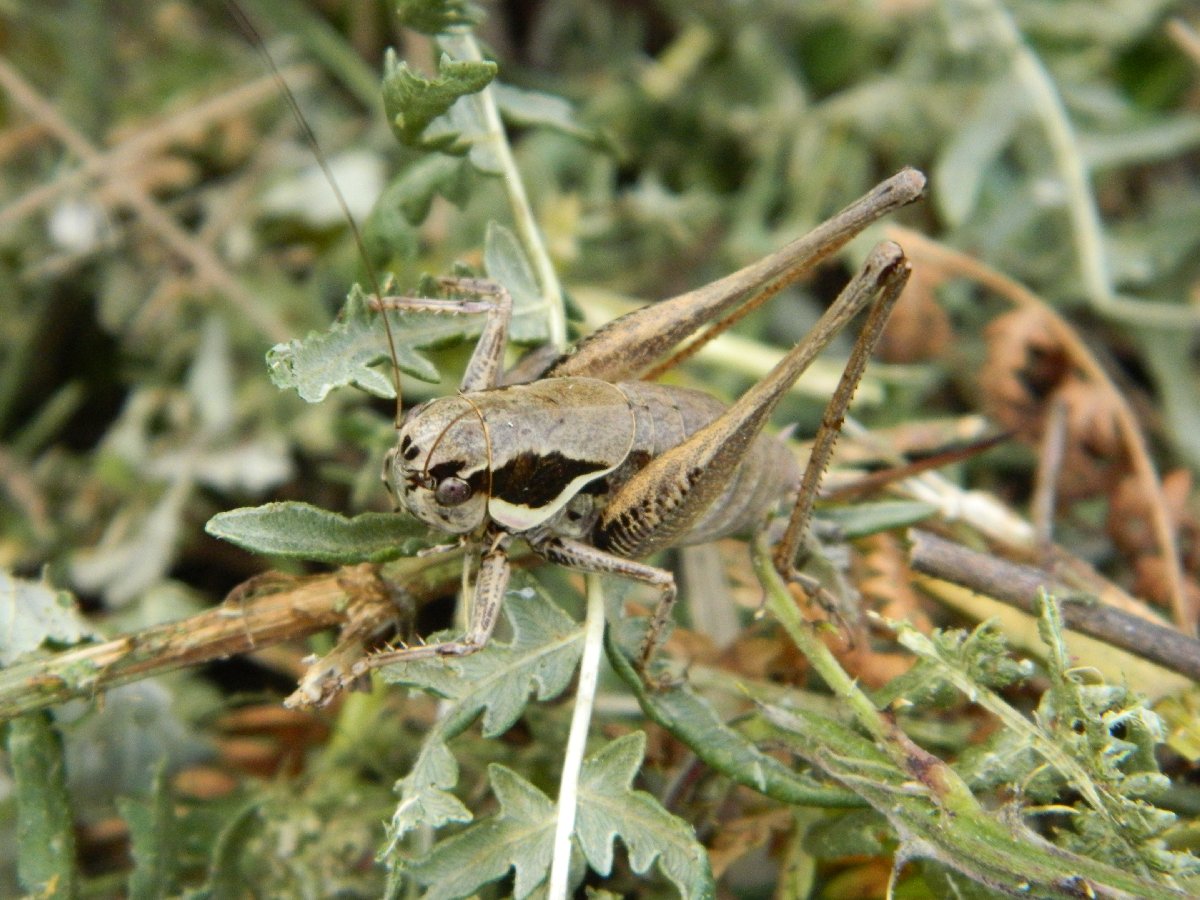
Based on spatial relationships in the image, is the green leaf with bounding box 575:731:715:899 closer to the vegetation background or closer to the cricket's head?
the vegetation background

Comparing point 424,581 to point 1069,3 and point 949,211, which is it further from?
point 1069,3

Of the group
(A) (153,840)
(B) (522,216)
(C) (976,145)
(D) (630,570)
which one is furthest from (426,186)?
(C) (976,145)

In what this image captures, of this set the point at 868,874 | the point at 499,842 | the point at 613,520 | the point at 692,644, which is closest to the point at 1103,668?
the point at 868,874

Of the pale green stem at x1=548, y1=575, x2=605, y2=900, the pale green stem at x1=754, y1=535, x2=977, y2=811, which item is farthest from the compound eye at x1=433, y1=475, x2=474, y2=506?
the pale green stem at x1=754, y1=535, x2=977, y2=811

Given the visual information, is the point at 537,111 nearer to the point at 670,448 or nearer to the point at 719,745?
the point at 670,448

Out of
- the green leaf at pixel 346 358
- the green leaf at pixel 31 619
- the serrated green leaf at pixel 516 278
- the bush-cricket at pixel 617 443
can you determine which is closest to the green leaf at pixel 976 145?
the bush-cricket at pixel 617 443

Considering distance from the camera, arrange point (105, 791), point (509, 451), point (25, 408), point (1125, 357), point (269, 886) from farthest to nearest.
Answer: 1. point (1125, 357)
2. point (25, 408)
3. point (105, 791)
4. point (269, 886)
5. point (509, 451)
